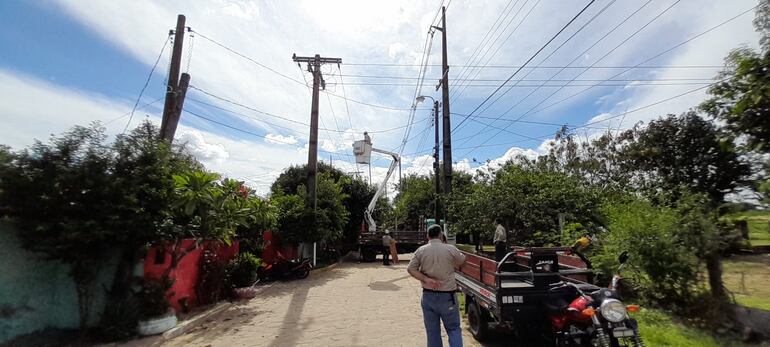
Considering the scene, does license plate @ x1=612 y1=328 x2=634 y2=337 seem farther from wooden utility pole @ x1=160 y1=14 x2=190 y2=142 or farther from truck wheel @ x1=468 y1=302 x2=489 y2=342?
wooden utility pole @ x1=160 y1=14 x2=190 y2=142

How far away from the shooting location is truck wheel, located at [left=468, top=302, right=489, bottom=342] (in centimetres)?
608

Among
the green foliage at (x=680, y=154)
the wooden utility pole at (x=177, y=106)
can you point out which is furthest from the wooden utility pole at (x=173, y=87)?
the green foliage at (x=680, y=154)

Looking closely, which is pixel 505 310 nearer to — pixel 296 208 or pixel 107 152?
pixel 107 152

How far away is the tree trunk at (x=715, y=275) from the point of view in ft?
20.1

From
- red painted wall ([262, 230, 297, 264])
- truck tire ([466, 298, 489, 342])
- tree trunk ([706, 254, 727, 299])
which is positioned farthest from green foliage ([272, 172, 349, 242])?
tree trunk ([706, 254, 727, 299])

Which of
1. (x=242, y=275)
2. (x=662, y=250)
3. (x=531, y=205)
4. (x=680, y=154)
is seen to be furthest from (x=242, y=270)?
(x=680, y=154)

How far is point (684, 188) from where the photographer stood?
7.30 m

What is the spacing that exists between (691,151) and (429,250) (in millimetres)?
18554

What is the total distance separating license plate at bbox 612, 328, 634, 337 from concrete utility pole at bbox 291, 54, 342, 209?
1282 centimetres

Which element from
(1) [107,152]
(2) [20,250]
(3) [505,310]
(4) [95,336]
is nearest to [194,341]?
(4) [95,336]

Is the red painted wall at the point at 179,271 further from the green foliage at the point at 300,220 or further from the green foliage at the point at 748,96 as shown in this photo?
the green foliage at the point at 748,96

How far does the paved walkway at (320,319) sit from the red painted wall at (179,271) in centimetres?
78

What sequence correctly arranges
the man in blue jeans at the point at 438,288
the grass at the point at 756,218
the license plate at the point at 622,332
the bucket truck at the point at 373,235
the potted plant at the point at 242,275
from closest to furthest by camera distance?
the license plate at the point at 622,332 < the grass at the point at 756,218 < the man in blue jeans at the point at 438,288 < the potted plant at the point at 242,275 < the bucket truck at the point at 373,235

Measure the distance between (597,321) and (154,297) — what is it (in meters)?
6.71
